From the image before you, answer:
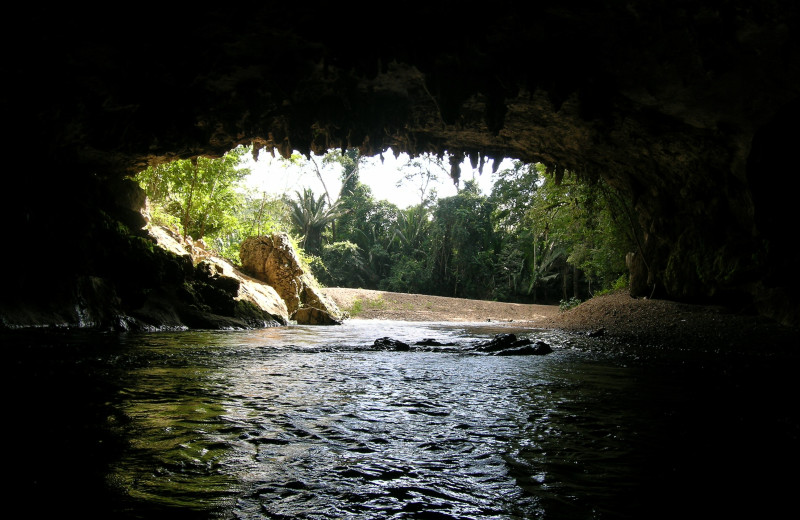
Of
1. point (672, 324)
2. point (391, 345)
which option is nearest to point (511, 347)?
point (391, 345)

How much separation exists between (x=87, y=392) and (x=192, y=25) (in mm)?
4374

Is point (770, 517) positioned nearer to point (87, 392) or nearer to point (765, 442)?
point (765, 442)

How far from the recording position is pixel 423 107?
8914mm

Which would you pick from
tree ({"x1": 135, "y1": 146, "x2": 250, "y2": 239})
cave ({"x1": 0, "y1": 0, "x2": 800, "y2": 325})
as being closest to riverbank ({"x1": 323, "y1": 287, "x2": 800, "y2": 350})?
cave ({"x1": 0, "y1": 0, "x2": 800, "y2": 325})

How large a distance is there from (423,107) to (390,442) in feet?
24.0

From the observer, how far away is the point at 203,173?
15.3 meters

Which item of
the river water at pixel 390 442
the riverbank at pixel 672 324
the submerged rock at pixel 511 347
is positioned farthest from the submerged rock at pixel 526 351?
the riverbank at pixel 672 324

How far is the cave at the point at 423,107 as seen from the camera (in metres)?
5.74

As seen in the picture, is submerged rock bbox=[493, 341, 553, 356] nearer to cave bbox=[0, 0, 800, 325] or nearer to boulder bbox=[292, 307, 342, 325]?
cave bbox=[0, 0, 800, 325]

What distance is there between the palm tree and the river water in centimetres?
2871

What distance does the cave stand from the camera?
18.8 ft

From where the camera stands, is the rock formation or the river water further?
the rock formation

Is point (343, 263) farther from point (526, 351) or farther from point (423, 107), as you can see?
point (526, 351)

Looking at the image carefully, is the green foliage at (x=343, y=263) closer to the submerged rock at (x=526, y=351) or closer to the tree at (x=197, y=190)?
the tree at (x=197, y=190)
